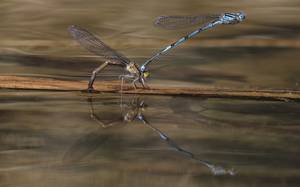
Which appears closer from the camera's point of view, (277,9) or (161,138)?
(161,138)

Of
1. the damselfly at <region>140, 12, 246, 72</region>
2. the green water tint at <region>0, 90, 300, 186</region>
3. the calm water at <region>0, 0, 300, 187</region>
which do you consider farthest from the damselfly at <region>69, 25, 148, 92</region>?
the damselfly at <region>140, 12, 246, 72</region>

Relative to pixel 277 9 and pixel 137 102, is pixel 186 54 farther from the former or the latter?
pixel 277 9

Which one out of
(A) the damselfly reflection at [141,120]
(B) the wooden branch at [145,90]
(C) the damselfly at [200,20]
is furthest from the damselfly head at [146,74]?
(C) the damselfly at [200,20]

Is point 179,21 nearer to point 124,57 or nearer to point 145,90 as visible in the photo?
point 124,57

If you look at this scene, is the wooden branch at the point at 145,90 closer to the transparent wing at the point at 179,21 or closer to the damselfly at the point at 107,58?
the damselfly at the point at 107,58

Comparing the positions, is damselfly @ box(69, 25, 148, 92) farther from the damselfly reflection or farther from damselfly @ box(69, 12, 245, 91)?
the damselfly reflection

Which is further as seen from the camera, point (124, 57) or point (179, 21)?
point (179, 21)

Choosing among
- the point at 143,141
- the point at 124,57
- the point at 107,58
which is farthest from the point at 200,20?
the point at 143,141

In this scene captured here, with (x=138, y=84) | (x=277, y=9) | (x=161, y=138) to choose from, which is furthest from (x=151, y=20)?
(x=161, y=138)
